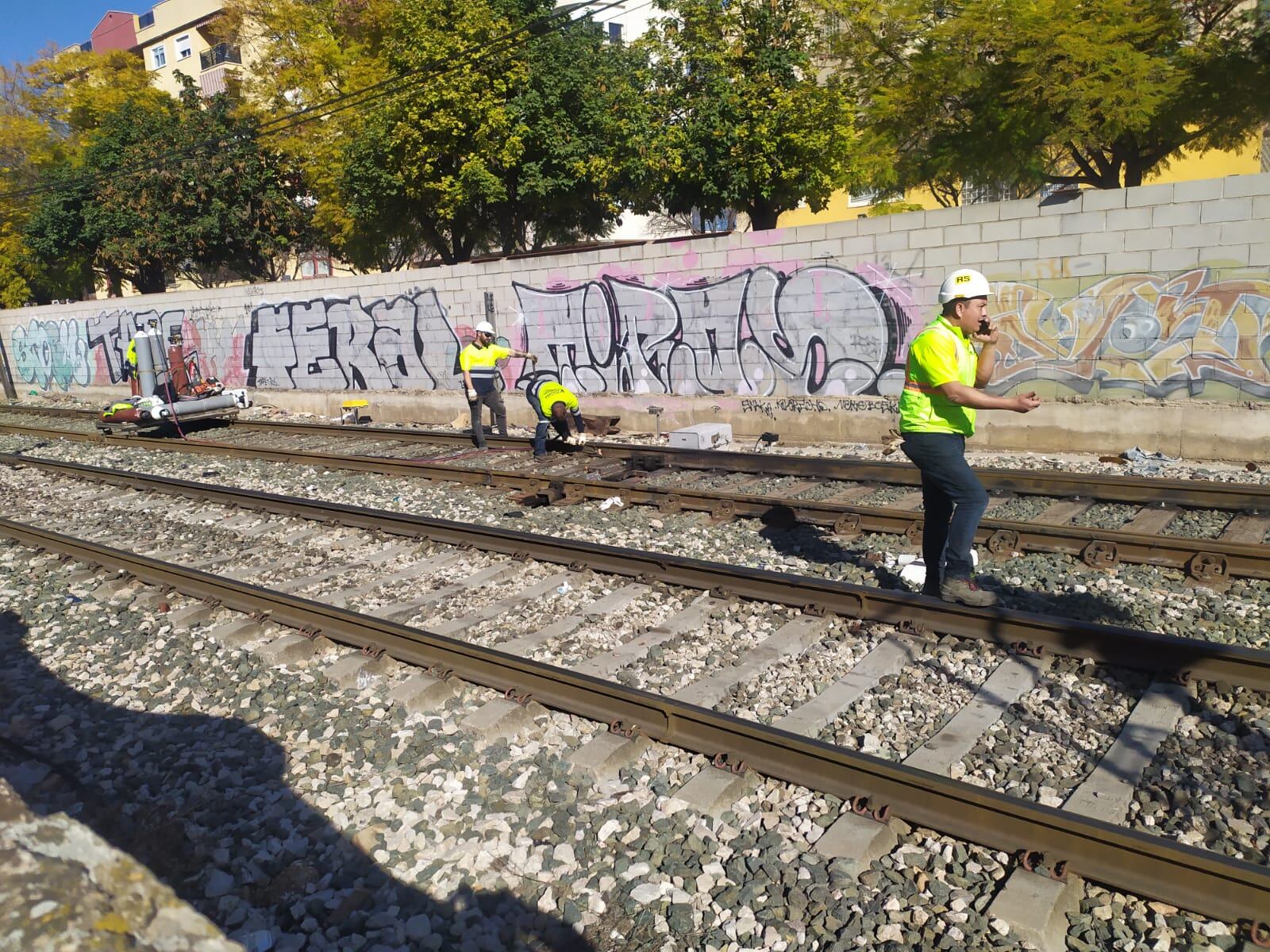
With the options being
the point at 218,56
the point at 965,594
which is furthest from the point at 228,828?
the point at 218,56

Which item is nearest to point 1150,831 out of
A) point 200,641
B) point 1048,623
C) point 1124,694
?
point 1124,694

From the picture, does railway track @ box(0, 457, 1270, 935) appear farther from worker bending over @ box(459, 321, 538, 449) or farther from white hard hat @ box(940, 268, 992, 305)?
worker bending over @ box(459, 321, 538, 449)

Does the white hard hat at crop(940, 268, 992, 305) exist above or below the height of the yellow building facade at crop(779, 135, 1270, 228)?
below

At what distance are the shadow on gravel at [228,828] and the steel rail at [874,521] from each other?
4758 millimetres

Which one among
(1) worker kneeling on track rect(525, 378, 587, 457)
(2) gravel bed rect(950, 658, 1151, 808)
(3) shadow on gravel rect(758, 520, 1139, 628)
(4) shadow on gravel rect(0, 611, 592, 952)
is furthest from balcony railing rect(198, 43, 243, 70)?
(2) gravel bed rect(950, 658, 1151, 808)

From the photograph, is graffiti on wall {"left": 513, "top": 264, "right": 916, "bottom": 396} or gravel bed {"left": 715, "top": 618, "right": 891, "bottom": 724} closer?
gravel bed {"left": 715, "top": 618, "right": 891, "bottom": 724}

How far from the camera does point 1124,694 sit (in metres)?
4.52

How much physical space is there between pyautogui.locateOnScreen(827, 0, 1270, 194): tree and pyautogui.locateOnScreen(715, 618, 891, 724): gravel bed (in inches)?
717

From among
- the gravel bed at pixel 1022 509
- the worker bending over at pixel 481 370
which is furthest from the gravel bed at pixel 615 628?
the worker bending over at pixel 481 370

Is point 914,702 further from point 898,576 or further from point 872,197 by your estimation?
point 872,197

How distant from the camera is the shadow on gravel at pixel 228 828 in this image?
10.9ft

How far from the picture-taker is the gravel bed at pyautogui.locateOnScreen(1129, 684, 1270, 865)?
3.43m

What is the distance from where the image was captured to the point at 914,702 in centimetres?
462

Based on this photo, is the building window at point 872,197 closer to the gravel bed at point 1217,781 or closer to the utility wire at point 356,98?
the utility wire at point 356,98
